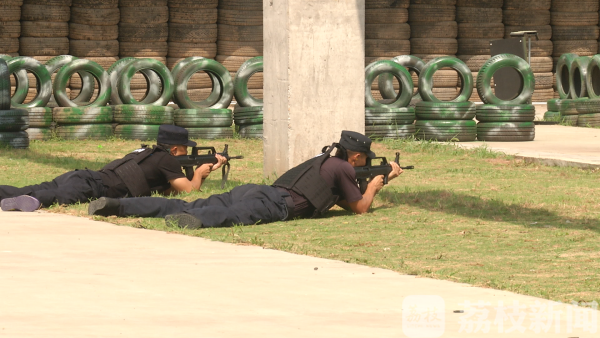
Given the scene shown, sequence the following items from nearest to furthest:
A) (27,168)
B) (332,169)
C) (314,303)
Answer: (314,303), (332,169), (27,168)

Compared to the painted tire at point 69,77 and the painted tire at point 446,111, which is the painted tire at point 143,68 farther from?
the painted tire at point 446,111

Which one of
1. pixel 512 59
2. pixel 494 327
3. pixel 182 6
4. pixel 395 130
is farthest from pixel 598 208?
pixel 182 6

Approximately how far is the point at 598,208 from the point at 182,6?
13585 millimetres

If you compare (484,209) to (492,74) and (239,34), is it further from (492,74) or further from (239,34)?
(239,34)

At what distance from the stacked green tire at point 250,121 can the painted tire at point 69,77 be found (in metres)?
2.26

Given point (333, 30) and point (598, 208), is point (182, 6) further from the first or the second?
point (598, 208)

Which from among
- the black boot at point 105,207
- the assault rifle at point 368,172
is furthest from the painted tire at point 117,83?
the black boot at point 105,207

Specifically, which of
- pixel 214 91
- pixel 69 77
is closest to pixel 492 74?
pixel 214 91

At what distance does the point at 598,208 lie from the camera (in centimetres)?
932

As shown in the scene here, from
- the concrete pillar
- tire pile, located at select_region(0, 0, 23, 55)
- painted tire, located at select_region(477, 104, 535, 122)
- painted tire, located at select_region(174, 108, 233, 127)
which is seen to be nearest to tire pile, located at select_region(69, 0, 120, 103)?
tire pile, located at select_region(0, 0, 23, 55)

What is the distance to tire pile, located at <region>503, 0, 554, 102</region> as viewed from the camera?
23516 millimetres

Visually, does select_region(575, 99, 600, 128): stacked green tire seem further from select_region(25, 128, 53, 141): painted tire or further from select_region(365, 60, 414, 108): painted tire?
select_region(25, 128, 53, 141): painted tire

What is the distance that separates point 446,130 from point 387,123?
41.8 inches

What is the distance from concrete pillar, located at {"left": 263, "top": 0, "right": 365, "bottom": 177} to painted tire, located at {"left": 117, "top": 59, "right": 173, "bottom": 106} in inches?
254
